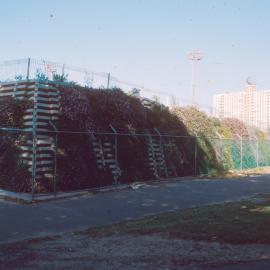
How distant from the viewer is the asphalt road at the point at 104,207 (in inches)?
362

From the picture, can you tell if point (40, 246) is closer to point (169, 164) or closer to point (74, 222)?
point (74, 222)

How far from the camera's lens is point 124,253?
6.71 meters

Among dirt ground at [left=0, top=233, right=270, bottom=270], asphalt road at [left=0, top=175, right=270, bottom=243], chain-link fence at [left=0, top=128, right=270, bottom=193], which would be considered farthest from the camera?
chain-link fence at [left=0, top=128, right=270, bottom=193]

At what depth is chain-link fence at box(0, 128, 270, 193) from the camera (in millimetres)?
14023

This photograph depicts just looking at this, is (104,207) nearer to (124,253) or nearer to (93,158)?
(93,158)

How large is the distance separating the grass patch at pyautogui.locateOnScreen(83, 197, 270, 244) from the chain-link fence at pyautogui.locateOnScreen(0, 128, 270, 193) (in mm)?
4659

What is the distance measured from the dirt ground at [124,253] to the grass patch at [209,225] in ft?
1.31

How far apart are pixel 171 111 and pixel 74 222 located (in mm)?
13956

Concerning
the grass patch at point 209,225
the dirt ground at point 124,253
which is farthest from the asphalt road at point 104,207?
the dirt ground at point 124,253

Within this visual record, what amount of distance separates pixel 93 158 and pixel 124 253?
9547mm

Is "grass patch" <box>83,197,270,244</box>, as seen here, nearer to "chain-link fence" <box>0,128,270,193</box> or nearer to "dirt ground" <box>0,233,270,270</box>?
"dirt ground" <box>0,233,270,270</box>

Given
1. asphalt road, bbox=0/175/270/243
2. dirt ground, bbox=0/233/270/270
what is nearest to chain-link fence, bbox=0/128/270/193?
asphalt road, bbox=0/175/270/243

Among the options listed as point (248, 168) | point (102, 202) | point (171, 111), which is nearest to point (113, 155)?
point (102, 202)

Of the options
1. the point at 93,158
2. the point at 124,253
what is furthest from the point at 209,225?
the point at 93,158
